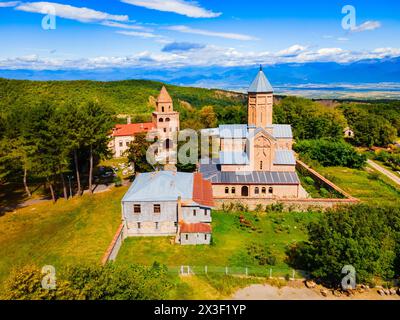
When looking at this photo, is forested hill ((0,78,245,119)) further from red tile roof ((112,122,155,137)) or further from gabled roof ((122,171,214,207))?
gabled roof ((122,171,214,207))

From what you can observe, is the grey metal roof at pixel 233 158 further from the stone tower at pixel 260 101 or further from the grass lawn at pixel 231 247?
the grass lawn at pixel 231 247

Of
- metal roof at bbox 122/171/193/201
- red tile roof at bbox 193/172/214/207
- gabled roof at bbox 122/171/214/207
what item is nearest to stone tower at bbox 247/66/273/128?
red tile roof at bbox 193/172/214/207

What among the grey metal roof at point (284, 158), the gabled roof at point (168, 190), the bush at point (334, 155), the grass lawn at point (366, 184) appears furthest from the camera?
the bush at point (334, 155)

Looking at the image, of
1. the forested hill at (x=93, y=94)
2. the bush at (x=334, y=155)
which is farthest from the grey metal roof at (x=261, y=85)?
the forested hill at (x=93, y=94)

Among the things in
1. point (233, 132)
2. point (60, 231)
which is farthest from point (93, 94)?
point (60, 231)
